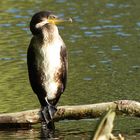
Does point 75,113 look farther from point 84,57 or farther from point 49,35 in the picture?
point 84,57

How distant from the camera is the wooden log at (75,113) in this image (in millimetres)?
9695

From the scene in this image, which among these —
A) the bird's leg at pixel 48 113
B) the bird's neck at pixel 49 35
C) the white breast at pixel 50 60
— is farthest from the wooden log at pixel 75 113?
the bird's neck at pixel 49 35

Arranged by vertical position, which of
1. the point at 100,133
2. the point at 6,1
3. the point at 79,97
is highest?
the point at 100,133

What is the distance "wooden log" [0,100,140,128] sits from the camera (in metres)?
9.70

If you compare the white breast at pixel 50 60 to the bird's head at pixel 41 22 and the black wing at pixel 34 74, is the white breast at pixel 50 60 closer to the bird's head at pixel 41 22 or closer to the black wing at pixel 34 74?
the black wing at pixel 34 74

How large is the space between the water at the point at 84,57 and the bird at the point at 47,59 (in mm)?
553

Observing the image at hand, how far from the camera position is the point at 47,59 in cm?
1009

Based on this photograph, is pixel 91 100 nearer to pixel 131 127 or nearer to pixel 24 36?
pixel 131 127

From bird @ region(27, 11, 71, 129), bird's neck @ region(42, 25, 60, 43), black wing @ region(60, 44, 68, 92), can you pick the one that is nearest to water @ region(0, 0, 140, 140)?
bird @ region(27, 11, 71, 129)

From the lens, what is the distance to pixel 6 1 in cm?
2214

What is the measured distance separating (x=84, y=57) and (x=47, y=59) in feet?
17.9

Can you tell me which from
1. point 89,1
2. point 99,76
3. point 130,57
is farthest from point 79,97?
point 89,1

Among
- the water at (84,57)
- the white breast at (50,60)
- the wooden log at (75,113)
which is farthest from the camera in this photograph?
the water at (84,57)

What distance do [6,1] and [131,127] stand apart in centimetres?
1235
